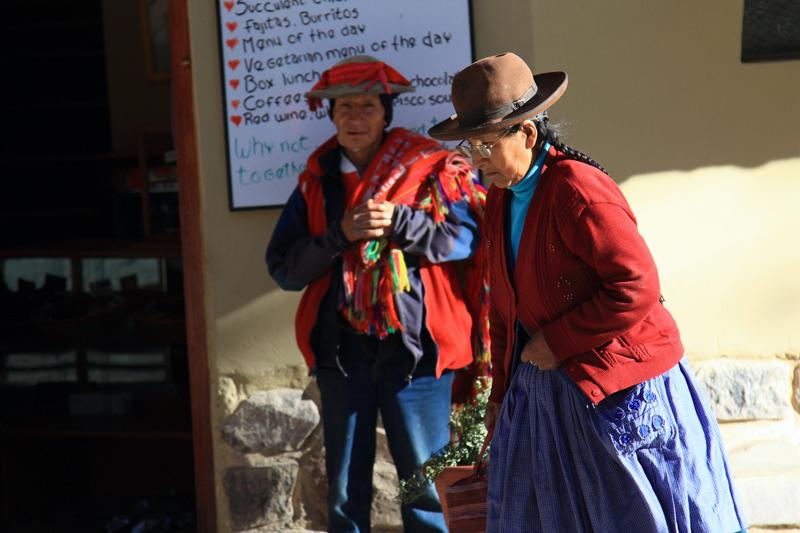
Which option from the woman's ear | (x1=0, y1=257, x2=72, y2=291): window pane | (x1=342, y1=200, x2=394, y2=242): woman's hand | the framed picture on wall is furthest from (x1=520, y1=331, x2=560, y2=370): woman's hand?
the framed picture on wall

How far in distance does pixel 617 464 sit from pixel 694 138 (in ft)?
5.95

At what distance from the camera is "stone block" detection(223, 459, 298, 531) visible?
4.05 metres

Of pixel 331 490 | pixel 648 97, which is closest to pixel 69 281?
pixel 331 490

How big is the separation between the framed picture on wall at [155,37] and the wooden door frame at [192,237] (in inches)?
81.1

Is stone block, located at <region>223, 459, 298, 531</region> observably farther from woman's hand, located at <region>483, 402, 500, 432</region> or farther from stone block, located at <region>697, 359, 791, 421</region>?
stone block, located at <region>697, 359, 791, 421</region>

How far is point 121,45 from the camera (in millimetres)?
6703

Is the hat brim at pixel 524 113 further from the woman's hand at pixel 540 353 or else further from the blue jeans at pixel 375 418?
the blue jeans at pixel 375 418

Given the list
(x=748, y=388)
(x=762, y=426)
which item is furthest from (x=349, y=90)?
(x=762, y=426)

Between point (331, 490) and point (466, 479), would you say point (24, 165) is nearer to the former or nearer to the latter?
point (331, 490)

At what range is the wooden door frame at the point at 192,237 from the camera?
4.07m

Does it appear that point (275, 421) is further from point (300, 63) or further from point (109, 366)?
point (109, 366)

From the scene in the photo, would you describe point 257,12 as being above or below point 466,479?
above

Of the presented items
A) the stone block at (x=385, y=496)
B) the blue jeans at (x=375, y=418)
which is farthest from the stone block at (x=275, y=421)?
the blue jeans at (x=375, y=418)

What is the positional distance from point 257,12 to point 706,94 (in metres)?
1.70
